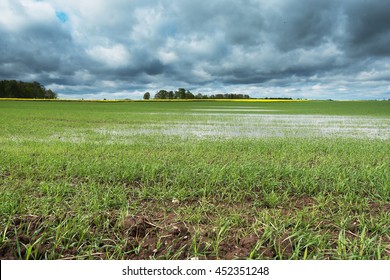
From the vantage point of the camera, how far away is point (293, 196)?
4258 millimetres

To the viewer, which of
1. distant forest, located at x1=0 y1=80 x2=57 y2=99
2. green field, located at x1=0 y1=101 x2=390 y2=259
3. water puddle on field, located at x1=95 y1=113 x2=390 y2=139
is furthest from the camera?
distant forest, located at x1=0 y1=80 x2=57 y2=99

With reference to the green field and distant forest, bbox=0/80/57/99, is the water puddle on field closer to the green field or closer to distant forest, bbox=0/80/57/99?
the green field

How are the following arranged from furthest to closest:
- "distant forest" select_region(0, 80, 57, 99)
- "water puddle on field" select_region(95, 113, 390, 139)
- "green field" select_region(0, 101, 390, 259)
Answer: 1. "distant forest" select_region(0, 80, 57, 99)
2. "water puddle on field" select_region(95, 113, 390, 139)
3. "green field" select_region(0, 101, 390, 259)

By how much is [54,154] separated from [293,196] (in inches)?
250

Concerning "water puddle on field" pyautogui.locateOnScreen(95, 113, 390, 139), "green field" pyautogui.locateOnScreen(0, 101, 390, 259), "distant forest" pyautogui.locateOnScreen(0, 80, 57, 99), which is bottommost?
"green field" pyautogui.locateOnScreen(0, 101, 390, 259)

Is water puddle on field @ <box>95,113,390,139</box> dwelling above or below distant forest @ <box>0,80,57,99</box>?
below

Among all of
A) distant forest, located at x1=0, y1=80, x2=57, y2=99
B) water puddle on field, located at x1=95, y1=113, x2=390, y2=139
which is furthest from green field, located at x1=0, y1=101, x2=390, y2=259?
distant forest, located at x1=0, y1=80, x2=57, y2=99

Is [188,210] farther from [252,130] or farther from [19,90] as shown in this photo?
[19,90]

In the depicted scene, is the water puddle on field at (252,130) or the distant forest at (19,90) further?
the distant forest at (19,90)

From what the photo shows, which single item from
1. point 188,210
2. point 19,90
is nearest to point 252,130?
point 188,210

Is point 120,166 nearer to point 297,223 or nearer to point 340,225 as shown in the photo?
point 297,223

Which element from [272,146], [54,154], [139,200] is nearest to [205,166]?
[139,200]

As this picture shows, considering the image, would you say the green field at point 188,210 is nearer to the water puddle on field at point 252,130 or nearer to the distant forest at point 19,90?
the water puddle on field at point 252,130

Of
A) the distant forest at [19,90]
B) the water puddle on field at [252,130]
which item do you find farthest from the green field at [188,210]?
the distant forest at [19,90]
